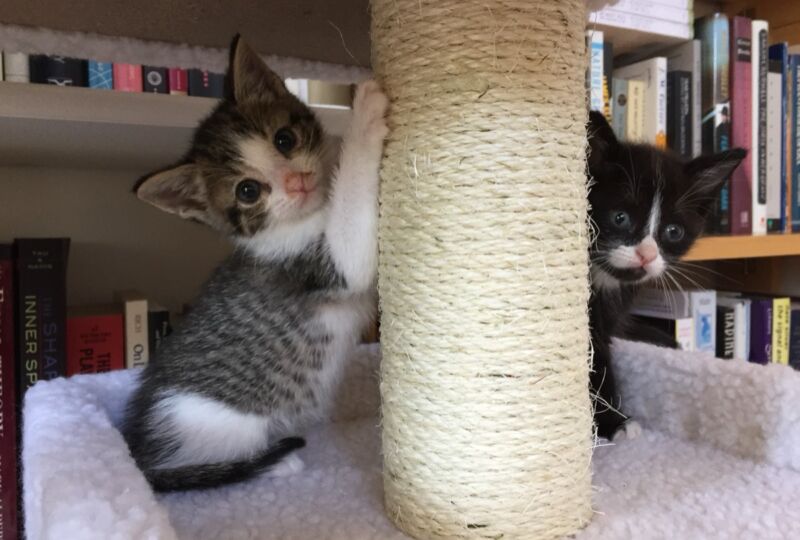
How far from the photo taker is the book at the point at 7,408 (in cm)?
113

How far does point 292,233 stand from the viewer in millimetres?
864

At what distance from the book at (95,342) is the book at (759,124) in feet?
5.36

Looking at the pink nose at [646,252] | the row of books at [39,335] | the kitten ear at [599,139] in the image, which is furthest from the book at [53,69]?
the pink nose at [646,252]

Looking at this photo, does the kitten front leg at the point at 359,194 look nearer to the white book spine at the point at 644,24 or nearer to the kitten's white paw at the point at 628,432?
the kitten's white paw at the point at 628,432

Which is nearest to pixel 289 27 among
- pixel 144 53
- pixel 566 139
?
pixel 144 53

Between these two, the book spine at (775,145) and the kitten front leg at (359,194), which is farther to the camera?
the book spine at (775,145)

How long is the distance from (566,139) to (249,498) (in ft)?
1.95

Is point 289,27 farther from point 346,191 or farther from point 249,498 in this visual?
point 249,498

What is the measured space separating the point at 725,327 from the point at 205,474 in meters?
1.60

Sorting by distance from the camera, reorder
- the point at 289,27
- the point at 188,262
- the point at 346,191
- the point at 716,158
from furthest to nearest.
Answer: the point at 188,262 < the point at 289,27 < the point at 716,158 < the point at 346,191

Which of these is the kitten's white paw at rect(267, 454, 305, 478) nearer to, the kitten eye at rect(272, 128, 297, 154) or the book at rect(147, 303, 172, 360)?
the kitten eye at rect(272, 128, 297, 154)

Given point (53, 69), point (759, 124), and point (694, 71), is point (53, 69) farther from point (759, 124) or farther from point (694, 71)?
point (759, 124)

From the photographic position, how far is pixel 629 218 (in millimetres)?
947

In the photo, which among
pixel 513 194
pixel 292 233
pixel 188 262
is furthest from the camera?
pixel 188 262
